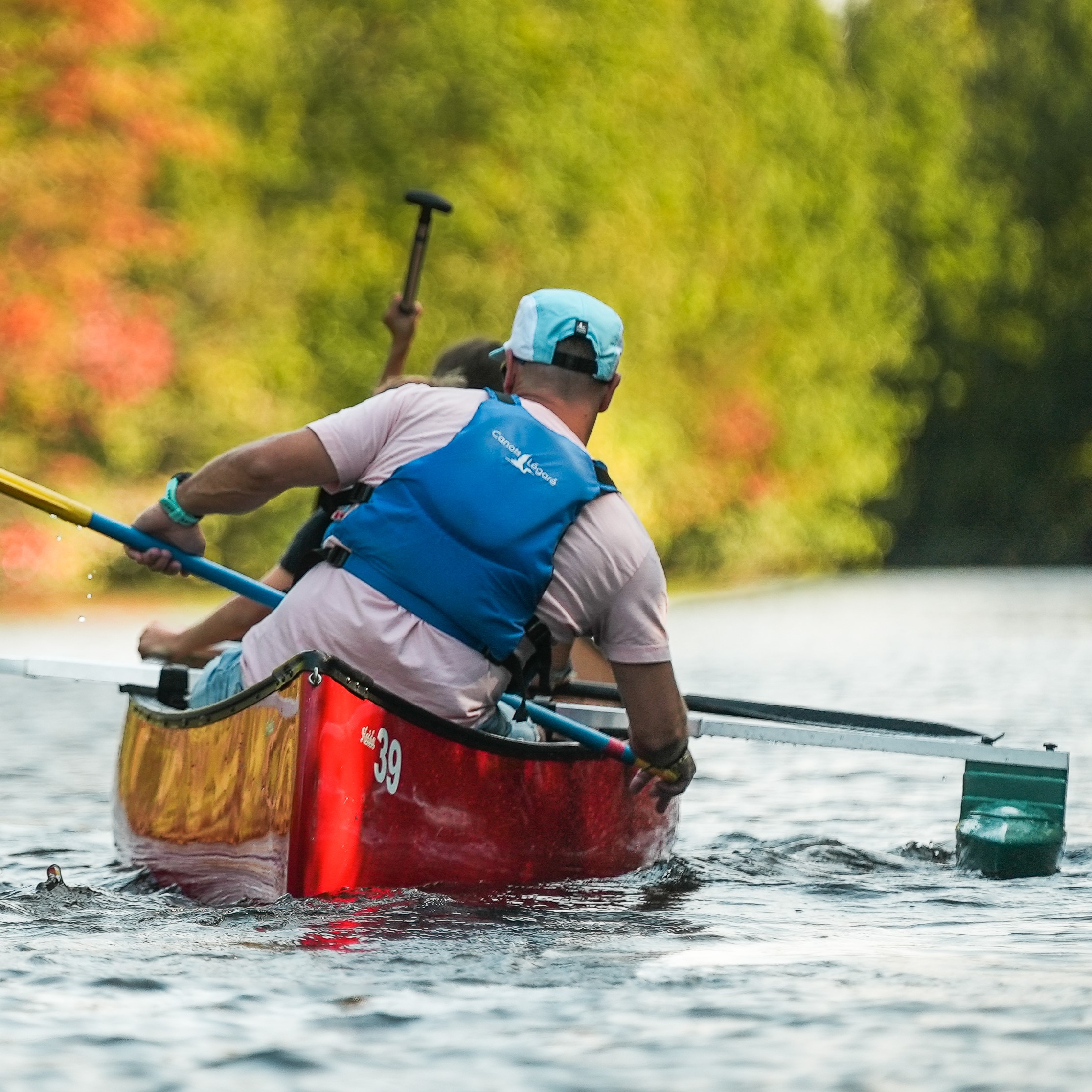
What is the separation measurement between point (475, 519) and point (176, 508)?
31.6 inches

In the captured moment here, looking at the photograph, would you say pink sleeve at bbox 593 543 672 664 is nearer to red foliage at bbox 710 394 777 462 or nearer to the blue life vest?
the blue life vest

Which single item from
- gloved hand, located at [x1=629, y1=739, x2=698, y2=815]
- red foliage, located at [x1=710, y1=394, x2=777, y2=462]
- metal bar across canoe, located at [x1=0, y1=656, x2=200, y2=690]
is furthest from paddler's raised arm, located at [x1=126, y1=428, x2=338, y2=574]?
A: red foliage, located at [x1=710, y1=394, x2=777, y2=462]

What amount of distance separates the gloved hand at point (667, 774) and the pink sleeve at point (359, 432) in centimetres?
99

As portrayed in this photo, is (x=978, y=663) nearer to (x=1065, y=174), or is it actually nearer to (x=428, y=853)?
(x=428, y=853)

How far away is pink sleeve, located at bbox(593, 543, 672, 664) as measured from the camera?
503 cm

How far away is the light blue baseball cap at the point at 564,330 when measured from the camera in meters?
5.08

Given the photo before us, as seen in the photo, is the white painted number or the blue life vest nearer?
the blue life vest

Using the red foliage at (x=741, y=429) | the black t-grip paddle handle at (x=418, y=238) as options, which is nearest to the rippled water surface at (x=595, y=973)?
the black t-grip paddle handle at (x=418, y=238)

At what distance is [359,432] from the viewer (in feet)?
16.3

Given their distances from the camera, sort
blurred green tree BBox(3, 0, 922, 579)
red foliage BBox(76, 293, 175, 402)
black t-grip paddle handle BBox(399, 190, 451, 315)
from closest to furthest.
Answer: black t-grip paddle handle BBox(399, 190, 451, 315), red foliage BBox(76, 293, 175, 402), blurred green tree BBox(3, 0, 922, 579)

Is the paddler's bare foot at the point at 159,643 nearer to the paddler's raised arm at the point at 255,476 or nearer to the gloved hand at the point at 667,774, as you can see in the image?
the paddler's raised arm at the point at 255,476

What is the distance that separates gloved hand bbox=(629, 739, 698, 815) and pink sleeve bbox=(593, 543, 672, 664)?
0.31 meters

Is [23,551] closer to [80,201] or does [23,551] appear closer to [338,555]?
[80,201]

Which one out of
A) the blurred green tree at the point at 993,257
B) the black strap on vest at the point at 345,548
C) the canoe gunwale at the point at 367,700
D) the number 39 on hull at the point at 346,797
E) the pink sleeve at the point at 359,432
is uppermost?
the blurred green tree at the point at 993,257
